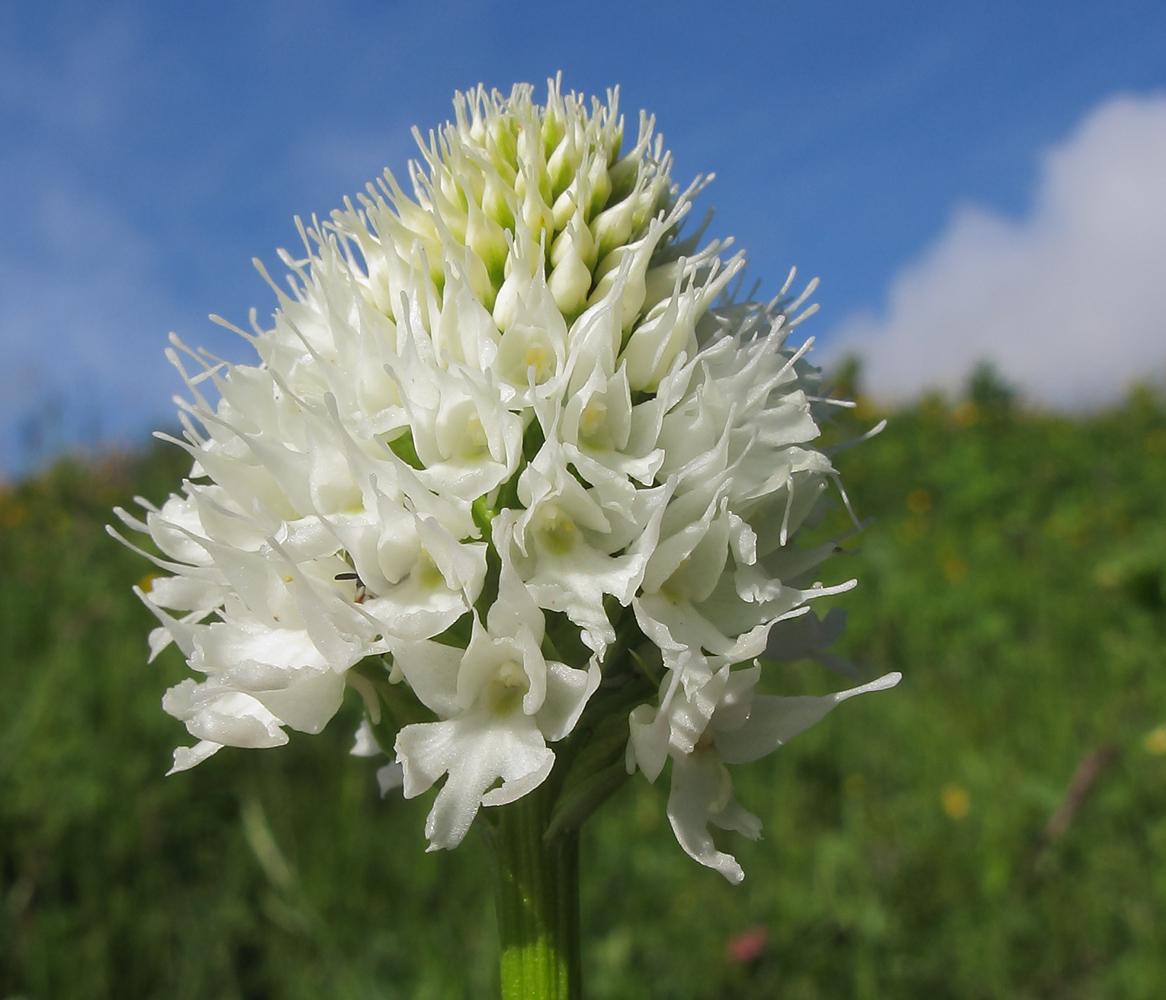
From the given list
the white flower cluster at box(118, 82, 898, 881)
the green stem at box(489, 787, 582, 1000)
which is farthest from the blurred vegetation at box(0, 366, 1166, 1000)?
the white flower cluster at box(118, 82, 898, 881)

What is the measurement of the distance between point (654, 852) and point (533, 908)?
154 inches

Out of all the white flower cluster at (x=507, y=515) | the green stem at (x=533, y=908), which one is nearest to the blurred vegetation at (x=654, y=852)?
the green stem at (x=533, y=908)

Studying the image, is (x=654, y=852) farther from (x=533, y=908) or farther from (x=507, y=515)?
(x=507, y=515)

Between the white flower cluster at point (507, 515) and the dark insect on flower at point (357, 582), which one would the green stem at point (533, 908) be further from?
the dark insect on flower at point (357, 582)

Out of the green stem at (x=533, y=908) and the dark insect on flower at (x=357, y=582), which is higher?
the dark insect on flower at (x=357, y=582)

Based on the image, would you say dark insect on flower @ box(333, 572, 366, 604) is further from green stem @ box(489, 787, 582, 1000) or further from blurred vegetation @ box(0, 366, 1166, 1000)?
blurred vegetation @ box(0, 366, 1166, 1000)

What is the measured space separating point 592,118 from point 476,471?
3.48 feet

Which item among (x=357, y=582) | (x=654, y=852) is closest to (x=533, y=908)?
(x=357, y=582)

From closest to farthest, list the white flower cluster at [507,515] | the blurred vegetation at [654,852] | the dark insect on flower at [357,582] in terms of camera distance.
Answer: the white flower cluster at [507,515], the dark insect on flower at [357,582], the blurred vegetation at [654,852]

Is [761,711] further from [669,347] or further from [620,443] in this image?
[669,347]

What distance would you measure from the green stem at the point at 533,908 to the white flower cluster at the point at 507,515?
9 centimetres

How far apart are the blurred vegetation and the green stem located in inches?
95.8

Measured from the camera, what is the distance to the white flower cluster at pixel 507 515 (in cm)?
172

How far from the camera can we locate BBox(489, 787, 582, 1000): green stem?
73.7 inches
